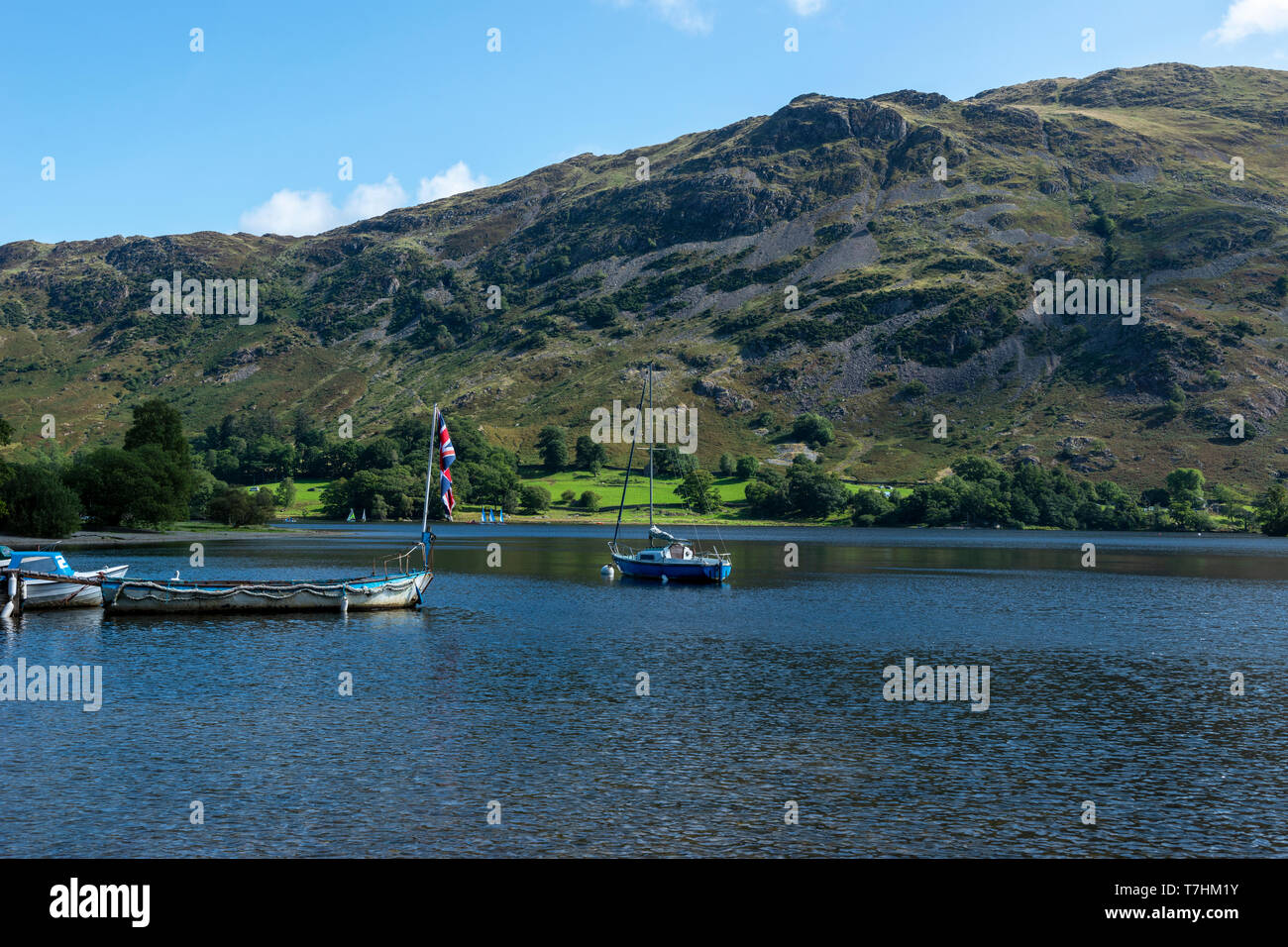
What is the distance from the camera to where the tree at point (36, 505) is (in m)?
142

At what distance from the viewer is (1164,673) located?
52.8 metres

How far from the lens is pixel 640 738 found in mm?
36000

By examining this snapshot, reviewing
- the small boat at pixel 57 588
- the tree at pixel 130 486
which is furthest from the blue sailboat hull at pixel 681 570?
the tree at pixel 130 486

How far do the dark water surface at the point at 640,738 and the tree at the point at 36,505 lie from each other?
274ft

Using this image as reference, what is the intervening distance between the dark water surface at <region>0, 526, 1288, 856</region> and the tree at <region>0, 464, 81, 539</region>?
274ft

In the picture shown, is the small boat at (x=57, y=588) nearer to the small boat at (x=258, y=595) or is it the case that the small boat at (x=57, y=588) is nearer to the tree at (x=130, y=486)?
the small boat at (x=258, y=595)

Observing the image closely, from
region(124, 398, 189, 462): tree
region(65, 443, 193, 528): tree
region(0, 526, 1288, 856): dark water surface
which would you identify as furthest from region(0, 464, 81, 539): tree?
region(0, 526, 1288, 856): dark water surface

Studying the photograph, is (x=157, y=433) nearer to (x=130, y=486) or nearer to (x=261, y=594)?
(x=130, y=486)

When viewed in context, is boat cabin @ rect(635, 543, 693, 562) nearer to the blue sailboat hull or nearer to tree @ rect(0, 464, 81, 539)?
the blue sailboat hull

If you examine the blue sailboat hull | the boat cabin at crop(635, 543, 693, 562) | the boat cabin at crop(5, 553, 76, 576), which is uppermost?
the boat cabin at crop(5, 553, 76, 576)

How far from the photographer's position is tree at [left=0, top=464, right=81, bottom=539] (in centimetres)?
14250

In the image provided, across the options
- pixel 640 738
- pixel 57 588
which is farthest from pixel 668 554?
pixel 640 738
